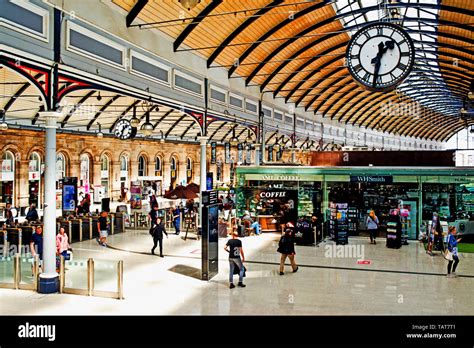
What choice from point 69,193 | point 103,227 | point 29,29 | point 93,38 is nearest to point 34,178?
point 69,193

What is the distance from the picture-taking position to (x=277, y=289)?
1043 cm

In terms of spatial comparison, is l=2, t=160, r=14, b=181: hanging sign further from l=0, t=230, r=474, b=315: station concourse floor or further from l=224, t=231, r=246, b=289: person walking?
l=224, t=231, r=246, b=289: person walking

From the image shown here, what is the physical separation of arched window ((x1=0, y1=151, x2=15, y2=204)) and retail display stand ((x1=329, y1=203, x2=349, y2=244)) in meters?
17.6

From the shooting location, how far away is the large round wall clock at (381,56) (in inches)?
383

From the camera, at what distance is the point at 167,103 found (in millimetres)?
15578

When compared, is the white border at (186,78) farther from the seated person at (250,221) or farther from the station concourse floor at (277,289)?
the station concourse floor at (277,289)

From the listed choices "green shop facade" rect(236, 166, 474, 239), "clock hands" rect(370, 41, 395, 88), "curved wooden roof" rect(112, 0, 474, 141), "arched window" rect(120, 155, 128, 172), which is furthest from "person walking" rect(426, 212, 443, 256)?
"arched window" rect(120, 155, 128, 172)

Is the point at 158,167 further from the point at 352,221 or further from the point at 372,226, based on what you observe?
the point at 372,226

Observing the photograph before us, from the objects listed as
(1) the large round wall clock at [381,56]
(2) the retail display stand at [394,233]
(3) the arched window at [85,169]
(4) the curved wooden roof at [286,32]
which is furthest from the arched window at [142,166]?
(1) the large round wall clock at [381,56]

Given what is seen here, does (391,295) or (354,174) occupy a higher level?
(354,174)

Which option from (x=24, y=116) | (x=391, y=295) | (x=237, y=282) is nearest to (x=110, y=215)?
(x=24, y=116)

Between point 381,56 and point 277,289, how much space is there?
6023 mm

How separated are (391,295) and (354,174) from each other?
9.64 m

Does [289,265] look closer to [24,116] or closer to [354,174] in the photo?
[354,174]
